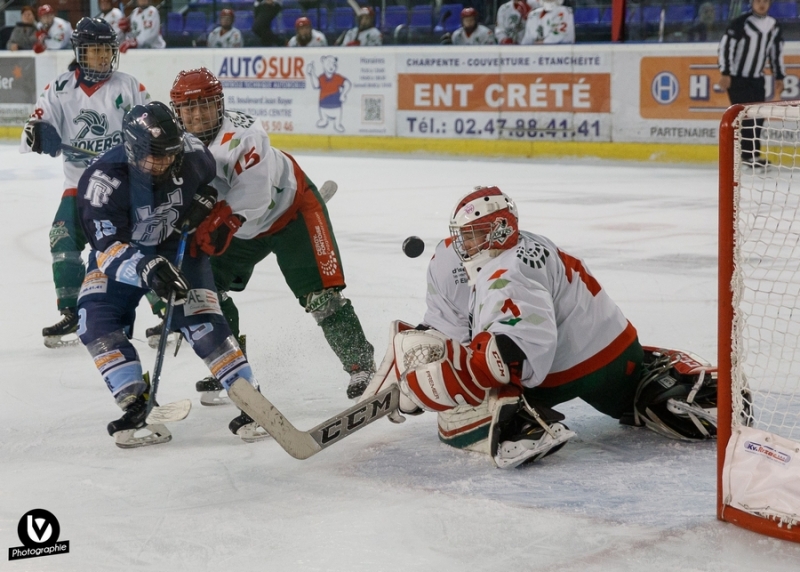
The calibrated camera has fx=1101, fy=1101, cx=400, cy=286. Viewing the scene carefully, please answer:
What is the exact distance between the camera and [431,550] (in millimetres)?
1962

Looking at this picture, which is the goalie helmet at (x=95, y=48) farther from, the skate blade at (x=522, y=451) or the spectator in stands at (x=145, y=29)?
the spectator in stands at (x=145, y=29)

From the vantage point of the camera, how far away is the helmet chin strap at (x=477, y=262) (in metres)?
2.44

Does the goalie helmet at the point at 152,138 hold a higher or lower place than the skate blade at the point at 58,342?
higher

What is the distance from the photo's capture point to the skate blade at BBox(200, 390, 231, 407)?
9.96ft

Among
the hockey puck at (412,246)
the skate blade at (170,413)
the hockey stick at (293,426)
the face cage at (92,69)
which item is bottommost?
the skate blade at (170,413)

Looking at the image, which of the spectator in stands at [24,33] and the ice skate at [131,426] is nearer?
the ice skate at [131,426]

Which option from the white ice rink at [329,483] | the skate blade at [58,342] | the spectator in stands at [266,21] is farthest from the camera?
the spectator in stands at [266,21]

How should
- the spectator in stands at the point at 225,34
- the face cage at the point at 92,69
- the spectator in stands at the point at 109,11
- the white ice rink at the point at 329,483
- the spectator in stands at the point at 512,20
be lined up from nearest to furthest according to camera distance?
the white ice rink at the point at 329,483 → the face cage at the point at 92,69 → the spectator in stands at the point at 109,11 → the spectator in stands at the point at 512,20 → the spectator in stands at the point at 225,34

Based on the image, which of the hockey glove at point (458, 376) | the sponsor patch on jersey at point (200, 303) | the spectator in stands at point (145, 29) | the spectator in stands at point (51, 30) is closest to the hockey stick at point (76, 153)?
the spectator in stands at point (51, 30)

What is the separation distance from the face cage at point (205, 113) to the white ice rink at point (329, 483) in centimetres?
74

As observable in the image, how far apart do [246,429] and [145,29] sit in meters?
6.05

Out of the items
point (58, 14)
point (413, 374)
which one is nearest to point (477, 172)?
point (58, 14)

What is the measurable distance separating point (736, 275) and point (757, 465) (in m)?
0.35

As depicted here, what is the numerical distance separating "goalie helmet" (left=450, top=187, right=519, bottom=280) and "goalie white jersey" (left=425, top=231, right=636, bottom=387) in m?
0.03
